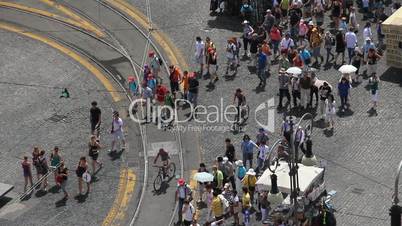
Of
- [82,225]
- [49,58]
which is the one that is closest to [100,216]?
[82,225]

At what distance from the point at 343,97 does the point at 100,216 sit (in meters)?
10.1

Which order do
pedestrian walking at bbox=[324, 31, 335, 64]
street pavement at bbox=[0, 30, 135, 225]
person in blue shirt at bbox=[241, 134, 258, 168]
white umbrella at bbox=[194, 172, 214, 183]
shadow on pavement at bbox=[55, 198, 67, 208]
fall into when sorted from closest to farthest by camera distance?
white umbrella at bbox=[194, 172, 214, 183] → street pavement at bbox=[0, 30, 135, 225] → person in blue shirt at bbox=[241, 134, 258, 168] → shadow on pavement at bbox=[55, 198, 67, 208] → pedestrian walking at bbox=[324, 31, 335, 64]

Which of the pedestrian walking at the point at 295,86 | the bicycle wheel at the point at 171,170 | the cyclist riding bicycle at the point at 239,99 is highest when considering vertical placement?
the pedestrian walking at the point at 295,86

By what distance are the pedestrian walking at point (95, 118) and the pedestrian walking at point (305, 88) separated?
24.3 feet

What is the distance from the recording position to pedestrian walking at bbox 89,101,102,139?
117ft

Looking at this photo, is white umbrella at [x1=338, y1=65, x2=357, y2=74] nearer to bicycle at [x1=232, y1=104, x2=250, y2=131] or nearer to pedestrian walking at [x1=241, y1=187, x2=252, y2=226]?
bicycle at [x1=232, y1=104, x2=250, y2=131]

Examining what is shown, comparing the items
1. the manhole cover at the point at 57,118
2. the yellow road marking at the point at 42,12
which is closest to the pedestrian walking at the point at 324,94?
the manhole cover at the point at 57,118

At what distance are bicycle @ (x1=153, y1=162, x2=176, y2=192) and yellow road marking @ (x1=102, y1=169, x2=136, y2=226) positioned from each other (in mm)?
868

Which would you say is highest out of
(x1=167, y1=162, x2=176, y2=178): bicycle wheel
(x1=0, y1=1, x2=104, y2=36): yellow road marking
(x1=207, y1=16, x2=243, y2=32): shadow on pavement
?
(x1=0, y1=1, x2=104, y2=36): yellow road marking

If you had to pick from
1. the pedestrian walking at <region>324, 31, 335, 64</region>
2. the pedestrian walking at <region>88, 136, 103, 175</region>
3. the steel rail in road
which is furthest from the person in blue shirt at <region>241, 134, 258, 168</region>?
the pedestrian walking at <region>324, 31, 335, 64</region>

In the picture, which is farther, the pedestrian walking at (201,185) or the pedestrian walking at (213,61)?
the pedestrian walking at (213,61)

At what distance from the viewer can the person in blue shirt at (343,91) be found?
35.0m

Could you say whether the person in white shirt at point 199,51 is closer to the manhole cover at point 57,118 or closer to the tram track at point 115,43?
the tram track at point 115,43

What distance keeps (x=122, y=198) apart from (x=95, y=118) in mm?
4737
